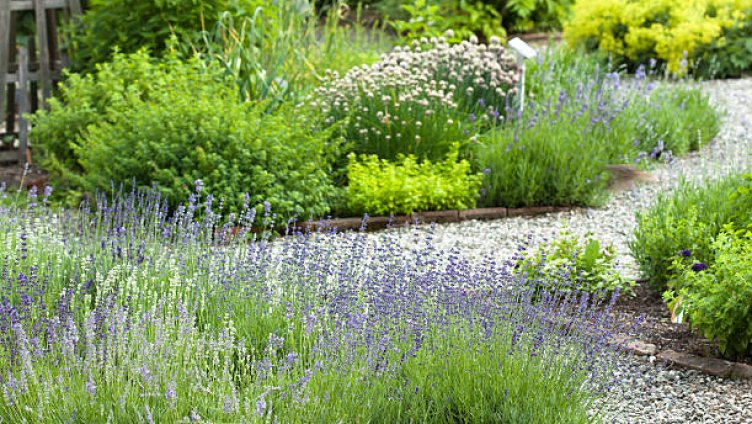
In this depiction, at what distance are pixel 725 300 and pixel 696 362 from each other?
29 centimetres

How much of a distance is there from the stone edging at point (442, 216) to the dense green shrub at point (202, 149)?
193mm

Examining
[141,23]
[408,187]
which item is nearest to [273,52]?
[141,23]

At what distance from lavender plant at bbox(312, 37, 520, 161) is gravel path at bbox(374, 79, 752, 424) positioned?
952mm

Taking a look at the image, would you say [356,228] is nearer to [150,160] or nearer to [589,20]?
[150,160]

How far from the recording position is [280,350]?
417 cm

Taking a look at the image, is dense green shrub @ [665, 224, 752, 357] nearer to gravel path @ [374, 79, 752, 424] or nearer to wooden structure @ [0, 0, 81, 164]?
gravel path @ [374, 79, 752, 424]

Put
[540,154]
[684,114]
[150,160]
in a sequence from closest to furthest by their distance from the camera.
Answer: [150,160], [540,154], [684,114]

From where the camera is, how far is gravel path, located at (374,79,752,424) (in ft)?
13.3

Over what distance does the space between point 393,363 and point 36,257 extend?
6.14 feet

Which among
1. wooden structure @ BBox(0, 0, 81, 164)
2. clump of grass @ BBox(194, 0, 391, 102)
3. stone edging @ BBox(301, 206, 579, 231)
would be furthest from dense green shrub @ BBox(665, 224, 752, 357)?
wooden structure @ BBox(0, 0, 81, 164)

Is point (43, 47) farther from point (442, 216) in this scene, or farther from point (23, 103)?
point (442, 216)

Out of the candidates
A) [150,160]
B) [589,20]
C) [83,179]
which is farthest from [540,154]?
[589,20]

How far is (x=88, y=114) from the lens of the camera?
7.25 meters

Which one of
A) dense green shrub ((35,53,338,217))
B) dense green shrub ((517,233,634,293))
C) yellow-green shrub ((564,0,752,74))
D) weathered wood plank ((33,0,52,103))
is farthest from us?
yellow-green shrub ((564,0,752,74))
